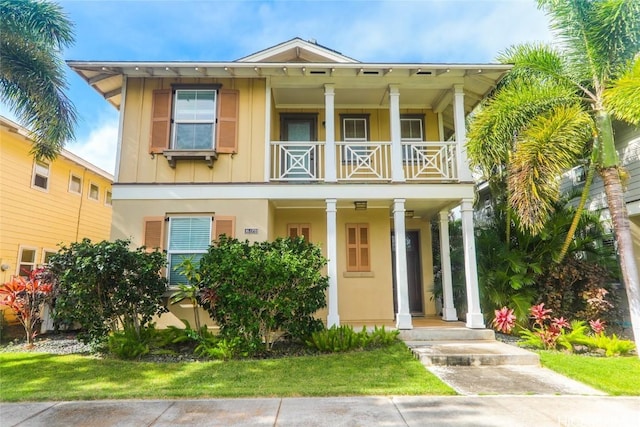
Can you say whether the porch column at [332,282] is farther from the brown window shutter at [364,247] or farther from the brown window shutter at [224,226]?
the brown window shutter at [224,226]

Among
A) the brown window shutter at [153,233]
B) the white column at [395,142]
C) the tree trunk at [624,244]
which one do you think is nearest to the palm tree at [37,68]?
the brown window shutter at [153,233]

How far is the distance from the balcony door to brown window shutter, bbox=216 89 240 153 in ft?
4.10

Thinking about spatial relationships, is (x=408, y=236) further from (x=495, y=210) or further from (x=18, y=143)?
(x=18, y=143)

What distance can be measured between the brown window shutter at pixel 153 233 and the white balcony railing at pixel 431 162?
575 centimetres

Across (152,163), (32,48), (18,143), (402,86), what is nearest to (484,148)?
(402,86)

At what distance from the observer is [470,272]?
8094 millimetres

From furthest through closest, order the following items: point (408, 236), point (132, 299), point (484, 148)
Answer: point (408, 236), point (484, 148), point (132, 299)

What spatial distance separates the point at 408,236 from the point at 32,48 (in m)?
10.1

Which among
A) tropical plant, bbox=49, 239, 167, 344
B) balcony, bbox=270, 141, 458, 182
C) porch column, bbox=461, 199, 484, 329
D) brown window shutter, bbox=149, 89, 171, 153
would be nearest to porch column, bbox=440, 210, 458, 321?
porch column, bbox=461, 199, 484, 329

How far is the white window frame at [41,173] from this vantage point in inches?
465

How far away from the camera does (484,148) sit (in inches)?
302

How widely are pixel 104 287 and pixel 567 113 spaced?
906 centimetres

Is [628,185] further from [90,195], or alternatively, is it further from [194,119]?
[90,195]

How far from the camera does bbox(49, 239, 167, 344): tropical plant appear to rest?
21.1ft
